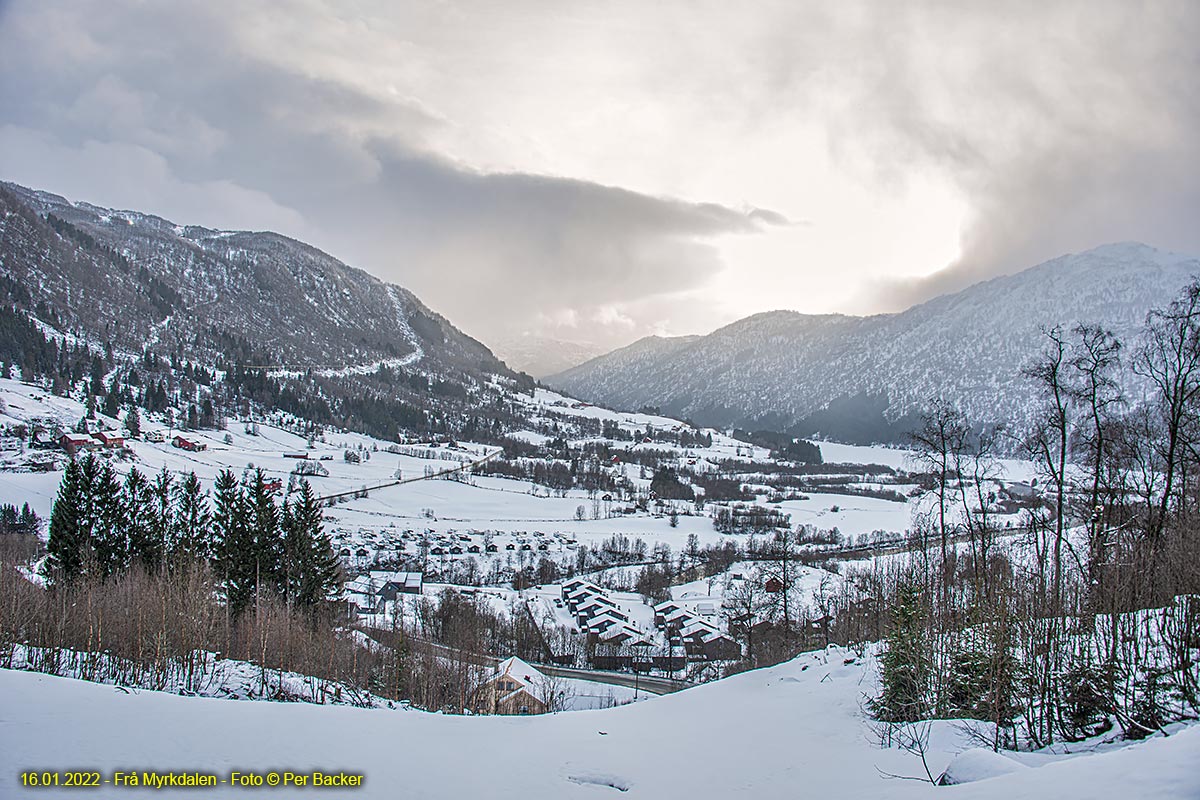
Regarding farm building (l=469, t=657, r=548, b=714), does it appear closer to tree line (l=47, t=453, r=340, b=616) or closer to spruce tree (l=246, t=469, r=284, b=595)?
tree line (l=47, t=453, r=340, b=616)

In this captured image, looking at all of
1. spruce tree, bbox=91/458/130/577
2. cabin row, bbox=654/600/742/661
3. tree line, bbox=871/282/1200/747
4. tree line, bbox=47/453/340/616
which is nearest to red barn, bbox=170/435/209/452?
tree line, bbox=47/453/340/616

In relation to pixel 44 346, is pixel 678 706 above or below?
below

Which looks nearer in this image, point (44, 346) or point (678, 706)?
point (678, 706)

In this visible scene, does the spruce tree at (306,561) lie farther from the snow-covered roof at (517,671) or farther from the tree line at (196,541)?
the snow-covered roof at (517,671)

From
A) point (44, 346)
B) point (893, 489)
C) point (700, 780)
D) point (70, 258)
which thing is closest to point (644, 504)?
point (893, 489)

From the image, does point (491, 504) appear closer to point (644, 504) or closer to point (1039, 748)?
point (644, 504)

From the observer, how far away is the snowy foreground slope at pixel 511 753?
492cm

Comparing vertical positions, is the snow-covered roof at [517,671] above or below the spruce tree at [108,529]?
below

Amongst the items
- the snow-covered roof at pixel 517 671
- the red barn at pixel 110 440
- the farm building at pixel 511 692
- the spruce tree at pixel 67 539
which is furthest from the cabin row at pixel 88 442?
the farm building at pixel 511 692

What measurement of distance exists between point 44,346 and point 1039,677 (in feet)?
569

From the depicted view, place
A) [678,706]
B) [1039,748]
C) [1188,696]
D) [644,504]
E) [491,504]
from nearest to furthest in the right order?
[1188,696] → [1039,748] → [678,706] → [491,504] → [644,504]

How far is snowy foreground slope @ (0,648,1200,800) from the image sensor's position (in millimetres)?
4918

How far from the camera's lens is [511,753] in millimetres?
8953

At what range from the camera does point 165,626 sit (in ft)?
47.7
